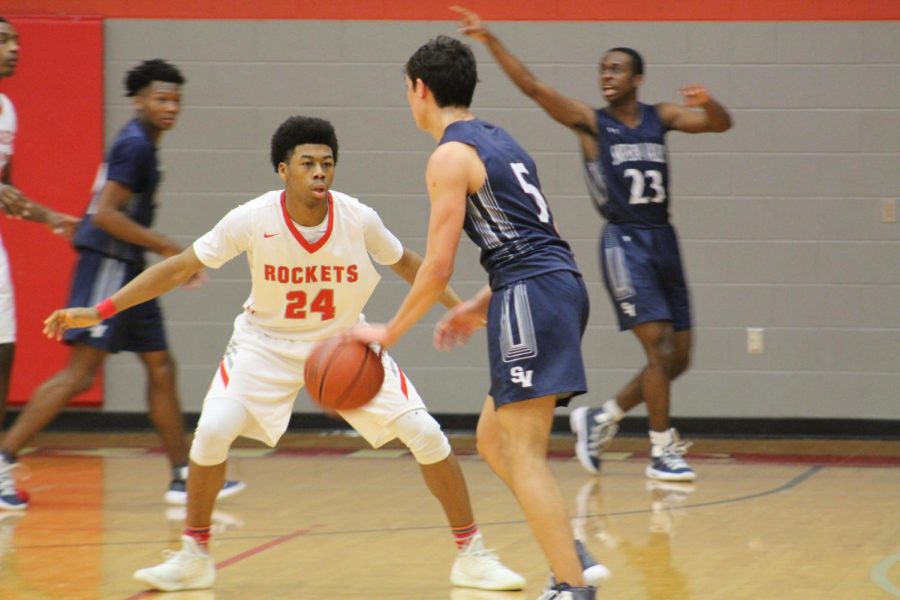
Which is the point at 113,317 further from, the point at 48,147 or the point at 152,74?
the point at 48,147

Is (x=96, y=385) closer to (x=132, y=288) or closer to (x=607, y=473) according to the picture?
(x=607, y=473)

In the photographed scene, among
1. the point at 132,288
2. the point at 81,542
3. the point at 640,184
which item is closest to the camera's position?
the point at 132,288

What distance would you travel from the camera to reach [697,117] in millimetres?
7070

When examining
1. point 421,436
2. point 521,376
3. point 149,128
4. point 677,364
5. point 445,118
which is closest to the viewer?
point 521,376

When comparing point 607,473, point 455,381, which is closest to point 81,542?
point 607,473

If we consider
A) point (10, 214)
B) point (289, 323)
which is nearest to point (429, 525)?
point (289, 323)

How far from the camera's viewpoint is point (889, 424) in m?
8.43

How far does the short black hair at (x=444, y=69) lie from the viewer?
4098 mm

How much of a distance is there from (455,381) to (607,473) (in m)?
1.65

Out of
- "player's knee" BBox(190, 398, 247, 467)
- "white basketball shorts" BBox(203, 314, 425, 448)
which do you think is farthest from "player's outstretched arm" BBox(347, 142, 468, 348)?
"player's knee" BBox(190, 398, 247, 467)

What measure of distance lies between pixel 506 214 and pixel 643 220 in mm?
3030

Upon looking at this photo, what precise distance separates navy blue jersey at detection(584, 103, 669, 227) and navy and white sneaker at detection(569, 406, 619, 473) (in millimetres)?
994

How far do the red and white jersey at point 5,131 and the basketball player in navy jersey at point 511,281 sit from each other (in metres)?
2.98

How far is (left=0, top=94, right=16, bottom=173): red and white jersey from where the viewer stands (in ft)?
21.2
